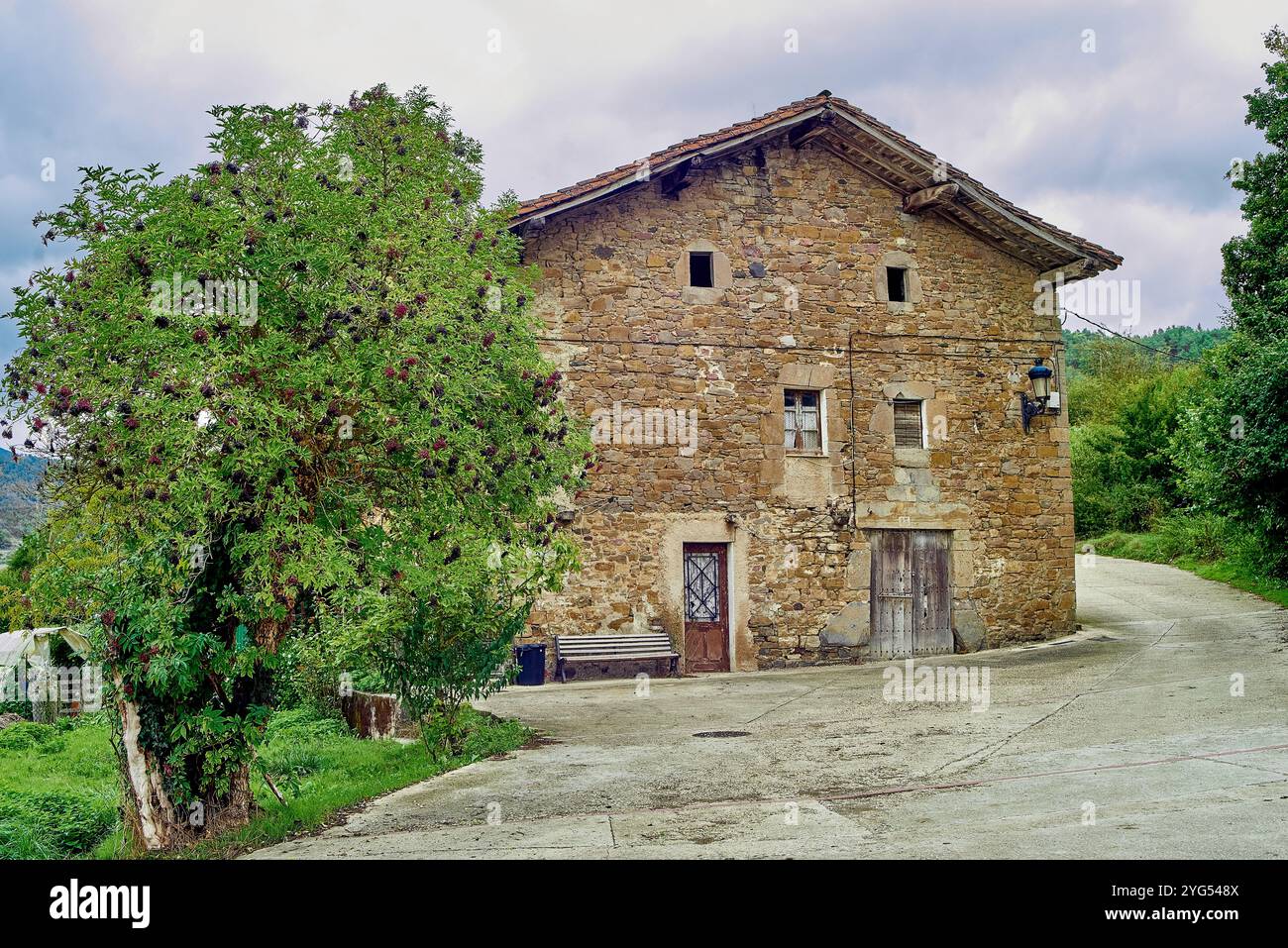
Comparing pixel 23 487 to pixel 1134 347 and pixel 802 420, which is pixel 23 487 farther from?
pixel 1134 347

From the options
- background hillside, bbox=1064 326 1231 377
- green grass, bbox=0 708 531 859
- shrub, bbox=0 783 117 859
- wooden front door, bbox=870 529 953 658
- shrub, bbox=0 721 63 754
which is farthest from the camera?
background hillside, bbox=1064 326 1231 377

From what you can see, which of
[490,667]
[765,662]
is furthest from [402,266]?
[765,662]

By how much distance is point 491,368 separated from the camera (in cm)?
686

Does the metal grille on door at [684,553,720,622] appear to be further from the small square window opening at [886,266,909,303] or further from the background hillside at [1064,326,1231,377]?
the background hillside at [1064,326,1231,377]

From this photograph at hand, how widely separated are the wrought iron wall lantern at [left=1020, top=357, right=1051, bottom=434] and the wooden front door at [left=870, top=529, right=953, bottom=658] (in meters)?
2.27

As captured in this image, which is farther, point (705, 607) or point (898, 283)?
point (898, 283)

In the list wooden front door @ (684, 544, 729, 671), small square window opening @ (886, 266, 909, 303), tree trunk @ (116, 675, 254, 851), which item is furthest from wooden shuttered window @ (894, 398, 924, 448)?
tree trunk @ (116, 675, 254, 851)

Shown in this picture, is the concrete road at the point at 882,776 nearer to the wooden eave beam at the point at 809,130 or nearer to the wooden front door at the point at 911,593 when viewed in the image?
the wooden front door at the point at 911,593

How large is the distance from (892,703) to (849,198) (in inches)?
309

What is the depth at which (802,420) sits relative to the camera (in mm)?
14594

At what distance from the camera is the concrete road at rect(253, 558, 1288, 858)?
5.36 metres

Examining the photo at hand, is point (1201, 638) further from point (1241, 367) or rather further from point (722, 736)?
point (722, 736)

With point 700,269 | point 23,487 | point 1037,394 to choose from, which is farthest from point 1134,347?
point 23,487

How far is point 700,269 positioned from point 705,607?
4.67 m
